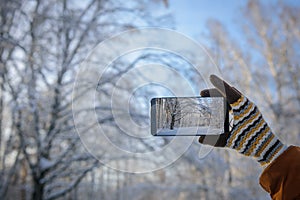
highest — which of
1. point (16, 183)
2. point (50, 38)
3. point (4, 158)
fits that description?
point (50, 38)

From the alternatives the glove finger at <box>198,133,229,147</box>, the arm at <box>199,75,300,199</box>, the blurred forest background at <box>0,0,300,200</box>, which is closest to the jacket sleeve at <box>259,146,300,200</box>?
the arm at <box>199,75,300,199</box>

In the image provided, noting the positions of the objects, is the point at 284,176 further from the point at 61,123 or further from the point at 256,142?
the point at 61,123

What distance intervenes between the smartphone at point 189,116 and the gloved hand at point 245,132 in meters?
0.02

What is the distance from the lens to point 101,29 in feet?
20.3

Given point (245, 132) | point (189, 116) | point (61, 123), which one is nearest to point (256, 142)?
point (245, 132)

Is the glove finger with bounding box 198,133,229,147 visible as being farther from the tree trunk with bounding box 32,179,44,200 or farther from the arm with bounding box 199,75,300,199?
the tree trunk with bounding box 32,179,44,200

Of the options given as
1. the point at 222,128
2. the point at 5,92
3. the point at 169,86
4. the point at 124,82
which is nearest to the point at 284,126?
the point at 124,82

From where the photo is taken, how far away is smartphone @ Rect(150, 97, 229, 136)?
2.53 ft

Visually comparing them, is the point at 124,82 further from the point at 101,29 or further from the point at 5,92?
the point at 5,92

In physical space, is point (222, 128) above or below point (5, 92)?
below

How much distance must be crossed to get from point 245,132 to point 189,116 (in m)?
0.16

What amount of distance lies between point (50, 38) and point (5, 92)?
42.9 inches

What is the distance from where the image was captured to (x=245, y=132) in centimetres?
75

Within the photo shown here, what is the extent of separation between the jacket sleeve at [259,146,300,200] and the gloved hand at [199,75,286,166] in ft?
0.10
